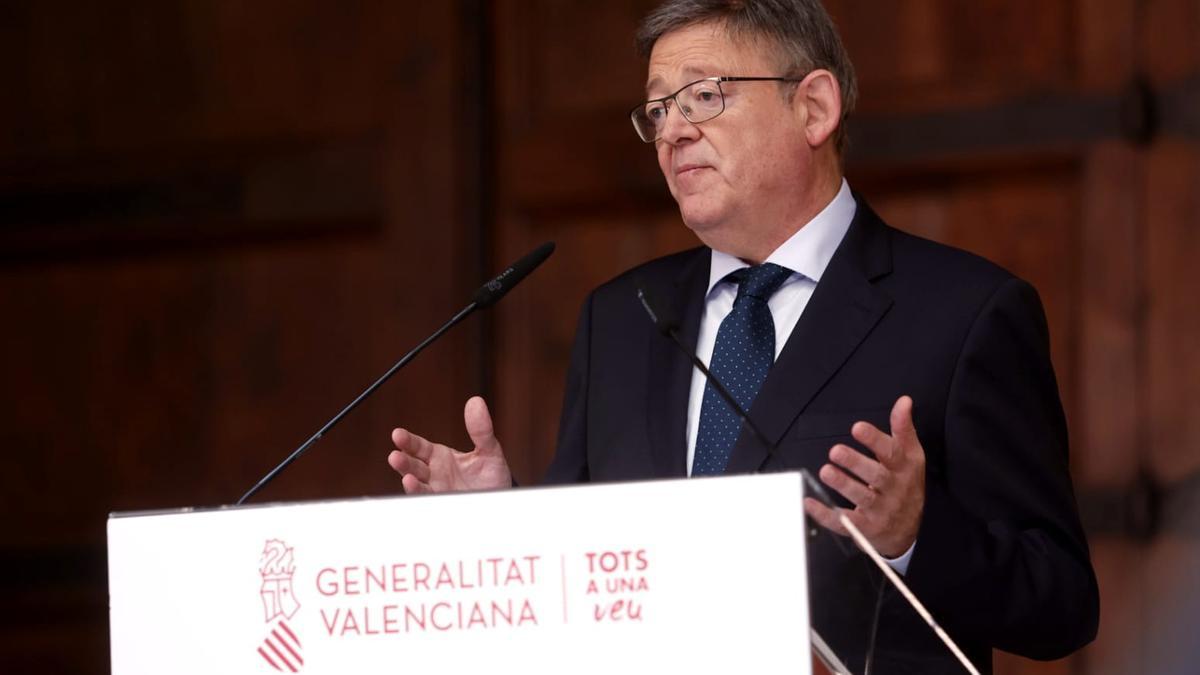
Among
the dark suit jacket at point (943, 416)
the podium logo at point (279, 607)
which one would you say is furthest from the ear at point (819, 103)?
the podium logo at point (279, 607)

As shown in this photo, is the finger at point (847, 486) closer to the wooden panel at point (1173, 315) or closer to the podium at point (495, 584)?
→ the podium at point (495, 584)

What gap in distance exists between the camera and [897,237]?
219cm

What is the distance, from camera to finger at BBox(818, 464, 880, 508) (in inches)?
60.6

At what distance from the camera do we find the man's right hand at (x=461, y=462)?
194 cm

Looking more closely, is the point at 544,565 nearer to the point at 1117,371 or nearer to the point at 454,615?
the point at 454,615

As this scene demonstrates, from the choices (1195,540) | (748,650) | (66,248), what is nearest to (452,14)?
(66,248)

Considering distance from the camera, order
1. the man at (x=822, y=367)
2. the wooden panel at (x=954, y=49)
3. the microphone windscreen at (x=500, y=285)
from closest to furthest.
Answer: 1. the man at (x=822, y=367)
2. the microphone windscreen at (x=500, y=285)
3. the wooden panel at (x=954, y=49)

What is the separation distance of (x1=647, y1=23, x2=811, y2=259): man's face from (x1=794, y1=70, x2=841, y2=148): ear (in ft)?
0.08

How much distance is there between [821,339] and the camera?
6.68ft

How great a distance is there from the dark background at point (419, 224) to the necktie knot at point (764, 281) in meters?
1.39

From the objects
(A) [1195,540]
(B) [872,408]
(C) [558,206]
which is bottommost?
(A) [1195,540]

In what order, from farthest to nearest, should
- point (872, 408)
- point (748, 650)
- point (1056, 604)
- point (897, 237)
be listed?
point (897, 237) < point (872, 408) < point (1056, 604) < point (748, 650)

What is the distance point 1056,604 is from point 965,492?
0.16 meters

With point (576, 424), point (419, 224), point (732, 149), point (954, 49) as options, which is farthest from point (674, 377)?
point (419, 224)
